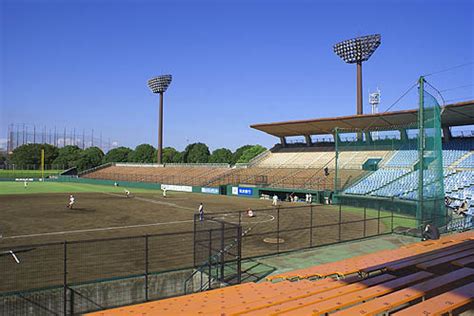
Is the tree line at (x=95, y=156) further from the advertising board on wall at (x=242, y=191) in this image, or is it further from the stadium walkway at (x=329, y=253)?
the stadium walkway at (x=329, y=253)

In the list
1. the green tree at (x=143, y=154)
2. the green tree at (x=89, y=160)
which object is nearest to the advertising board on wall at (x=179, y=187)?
the green tree at (x=89, y=160)

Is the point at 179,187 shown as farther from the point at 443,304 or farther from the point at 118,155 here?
the point at 118,155

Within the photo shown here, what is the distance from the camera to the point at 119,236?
21781mm

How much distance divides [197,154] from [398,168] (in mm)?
97976

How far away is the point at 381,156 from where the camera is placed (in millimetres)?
50281

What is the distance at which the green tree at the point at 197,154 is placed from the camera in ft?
441

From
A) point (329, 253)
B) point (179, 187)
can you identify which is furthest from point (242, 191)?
point (329, 253)

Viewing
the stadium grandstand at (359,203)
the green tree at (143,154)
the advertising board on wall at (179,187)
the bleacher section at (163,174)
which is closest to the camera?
the stadium grandstand at (359,203)

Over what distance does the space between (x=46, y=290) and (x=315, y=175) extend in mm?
43749

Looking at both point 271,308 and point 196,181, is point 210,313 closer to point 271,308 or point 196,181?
point 271,308

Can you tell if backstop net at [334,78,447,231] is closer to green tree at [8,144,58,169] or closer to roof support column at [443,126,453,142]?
roof support column at [443,126,453,142]

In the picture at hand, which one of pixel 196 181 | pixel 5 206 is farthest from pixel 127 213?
pixel 196 181

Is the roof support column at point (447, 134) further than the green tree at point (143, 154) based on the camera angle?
No

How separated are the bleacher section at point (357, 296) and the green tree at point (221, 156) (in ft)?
402
